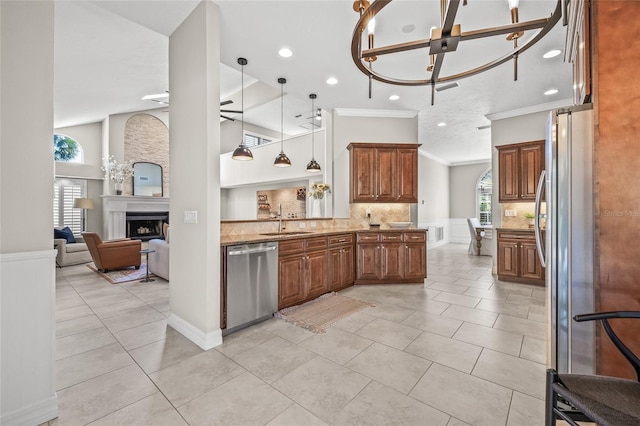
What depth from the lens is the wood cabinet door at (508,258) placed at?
5065 mm

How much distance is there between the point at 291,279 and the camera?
11.9 feet

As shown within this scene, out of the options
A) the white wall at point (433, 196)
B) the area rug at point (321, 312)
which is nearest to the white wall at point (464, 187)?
the white wall at point (433, 196)

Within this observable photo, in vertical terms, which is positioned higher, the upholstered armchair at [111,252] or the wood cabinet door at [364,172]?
the wood cabinet door at [364,172]

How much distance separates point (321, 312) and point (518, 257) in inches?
154

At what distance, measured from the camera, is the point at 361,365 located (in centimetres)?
231

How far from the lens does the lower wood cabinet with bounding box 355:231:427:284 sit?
4855mm

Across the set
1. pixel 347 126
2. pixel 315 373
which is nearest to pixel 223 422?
pixel 315 373

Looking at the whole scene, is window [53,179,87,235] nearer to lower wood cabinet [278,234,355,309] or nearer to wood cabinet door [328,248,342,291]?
lower wood cabinet [278,234,355,309]

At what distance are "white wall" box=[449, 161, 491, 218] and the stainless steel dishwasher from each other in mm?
9702

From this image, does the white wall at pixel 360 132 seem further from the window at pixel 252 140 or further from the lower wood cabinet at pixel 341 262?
the window at pixel 252 140

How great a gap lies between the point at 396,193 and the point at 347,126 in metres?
1.71

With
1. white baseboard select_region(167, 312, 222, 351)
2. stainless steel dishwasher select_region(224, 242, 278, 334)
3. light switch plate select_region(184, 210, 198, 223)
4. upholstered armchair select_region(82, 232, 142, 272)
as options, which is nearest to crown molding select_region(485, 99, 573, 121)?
stainless steel dishwasher select_region(224, 242, 278, 334)

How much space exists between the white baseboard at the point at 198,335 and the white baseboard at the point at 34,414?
3.47 feet

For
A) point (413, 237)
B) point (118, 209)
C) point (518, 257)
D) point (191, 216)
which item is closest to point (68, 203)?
point (118, 209)
